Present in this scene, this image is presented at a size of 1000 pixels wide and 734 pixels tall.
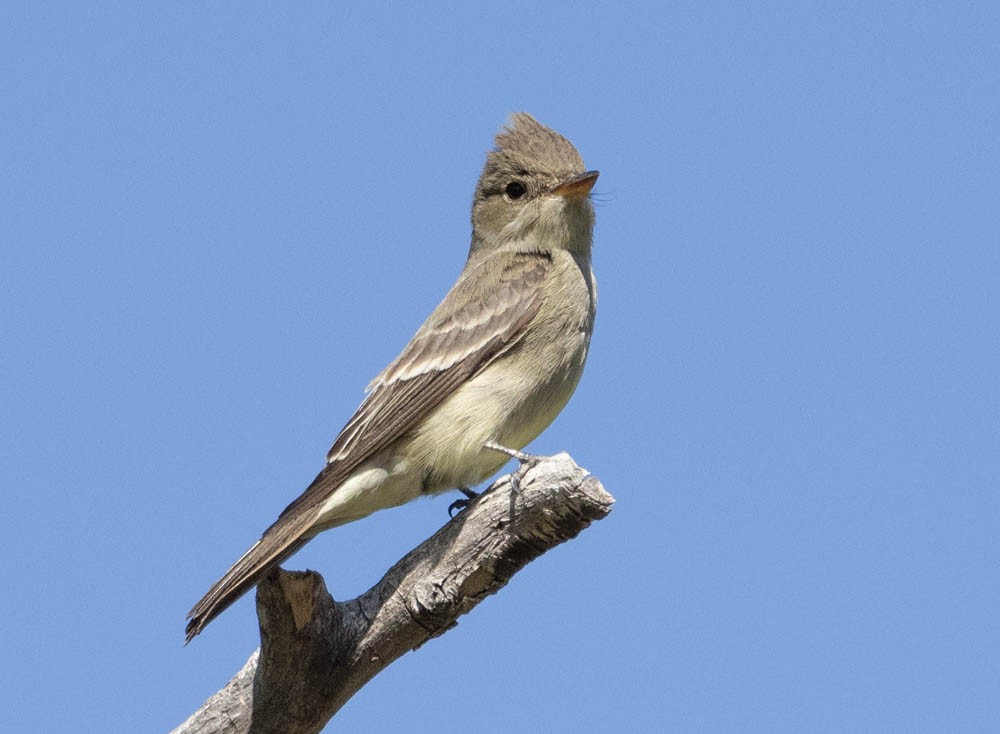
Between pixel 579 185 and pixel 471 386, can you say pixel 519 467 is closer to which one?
pixel 471 386

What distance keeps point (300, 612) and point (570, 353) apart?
241cm

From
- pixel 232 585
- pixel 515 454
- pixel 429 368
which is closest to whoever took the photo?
pixel 232 585

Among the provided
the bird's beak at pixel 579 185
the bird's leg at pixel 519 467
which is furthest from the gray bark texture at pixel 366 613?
the bird's beak at pixel 579 185

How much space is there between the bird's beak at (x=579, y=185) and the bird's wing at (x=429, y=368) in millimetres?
501

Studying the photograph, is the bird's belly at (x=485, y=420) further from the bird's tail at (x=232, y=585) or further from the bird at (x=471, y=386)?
the bird's tail at (x=232, y=585)

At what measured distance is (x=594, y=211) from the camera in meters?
8.52

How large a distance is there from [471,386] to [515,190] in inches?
78.5

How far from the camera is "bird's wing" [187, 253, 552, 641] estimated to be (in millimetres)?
6828

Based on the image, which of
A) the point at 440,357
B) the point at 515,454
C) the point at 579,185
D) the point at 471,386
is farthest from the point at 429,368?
the point at 579,185

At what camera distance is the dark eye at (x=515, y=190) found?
28.6ft

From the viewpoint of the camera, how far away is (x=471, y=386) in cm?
732

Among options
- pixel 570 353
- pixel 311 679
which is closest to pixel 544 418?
pixel 570 353

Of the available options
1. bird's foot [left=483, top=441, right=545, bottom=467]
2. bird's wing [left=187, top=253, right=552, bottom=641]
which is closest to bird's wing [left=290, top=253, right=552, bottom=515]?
bird's wing [left=187, top=253, right=552, bottom=641]

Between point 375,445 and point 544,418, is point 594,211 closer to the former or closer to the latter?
point 544,418
